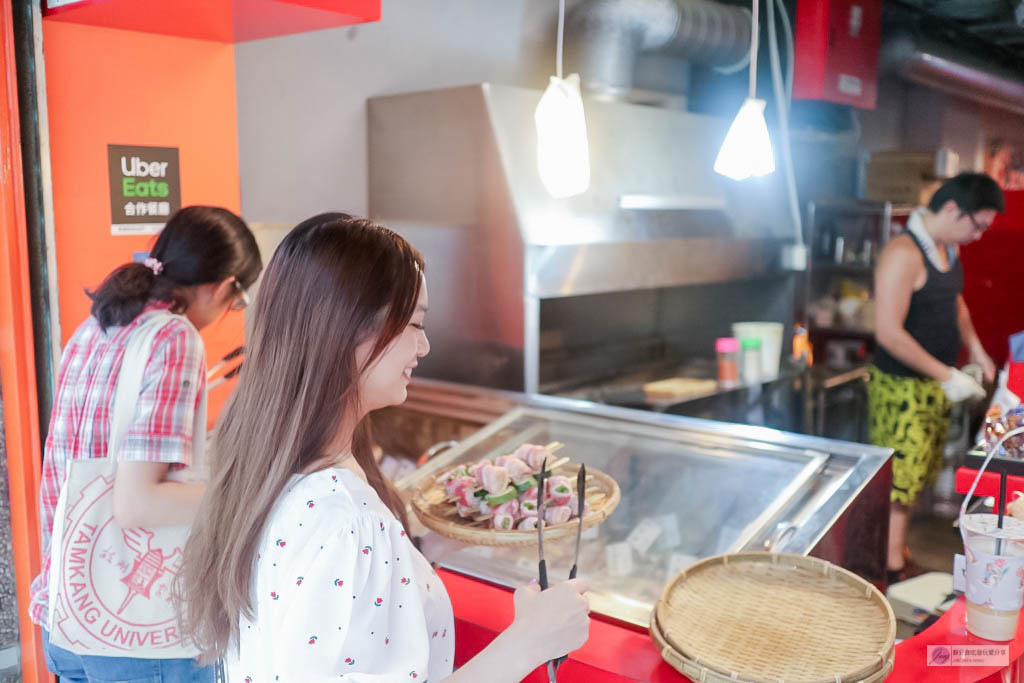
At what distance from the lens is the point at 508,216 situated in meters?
3.49

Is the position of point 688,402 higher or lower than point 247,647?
lower

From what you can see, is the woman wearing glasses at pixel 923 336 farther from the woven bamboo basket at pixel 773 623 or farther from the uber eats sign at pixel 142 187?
the uber eats sign at pixel 142 187

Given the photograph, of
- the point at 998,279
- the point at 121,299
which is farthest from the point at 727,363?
the point at 121,299

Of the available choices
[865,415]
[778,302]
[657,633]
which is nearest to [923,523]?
[865,415]

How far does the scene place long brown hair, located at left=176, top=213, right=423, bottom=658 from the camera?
1162 mm

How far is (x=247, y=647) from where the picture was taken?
1222 millimetres

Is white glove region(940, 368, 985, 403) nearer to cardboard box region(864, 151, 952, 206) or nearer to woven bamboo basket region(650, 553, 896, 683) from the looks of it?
cardboard box region(864, 151, 952, 206)

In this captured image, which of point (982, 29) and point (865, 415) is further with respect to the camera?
point (865, 415)

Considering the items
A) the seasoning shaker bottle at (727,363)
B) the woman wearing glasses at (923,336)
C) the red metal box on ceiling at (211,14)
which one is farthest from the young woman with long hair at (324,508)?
the seasoning shaker bottle at (727,363)

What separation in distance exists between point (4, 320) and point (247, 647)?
4.41 feet

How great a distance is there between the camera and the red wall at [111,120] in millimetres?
2227

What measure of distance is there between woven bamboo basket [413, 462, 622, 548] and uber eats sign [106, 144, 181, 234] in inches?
43.3

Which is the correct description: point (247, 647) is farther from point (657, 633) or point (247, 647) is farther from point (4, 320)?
point (4, 320)

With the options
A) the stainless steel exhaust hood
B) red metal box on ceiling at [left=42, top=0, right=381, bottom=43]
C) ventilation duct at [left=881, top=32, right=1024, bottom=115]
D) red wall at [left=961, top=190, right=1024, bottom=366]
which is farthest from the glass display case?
ventilation duct at [left=881, top=32, right=1024, bottom=115]
